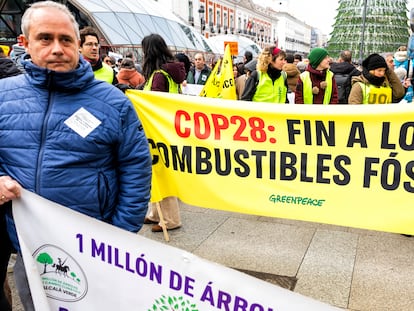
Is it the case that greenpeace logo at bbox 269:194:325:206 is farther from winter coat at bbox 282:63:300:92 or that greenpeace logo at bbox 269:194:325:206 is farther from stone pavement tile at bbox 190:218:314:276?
winter coat at bbox 282:63:300:92

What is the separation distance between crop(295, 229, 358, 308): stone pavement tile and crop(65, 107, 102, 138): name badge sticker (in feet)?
7.11

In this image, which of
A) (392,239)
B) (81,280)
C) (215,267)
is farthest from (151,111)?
(392,239)

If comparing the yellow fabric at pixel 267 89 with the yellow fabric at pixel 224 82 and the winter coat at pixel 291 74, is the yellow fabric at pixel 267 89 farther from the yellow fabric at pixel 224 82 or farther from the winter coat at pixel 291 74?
the winter coat at pixel 291 74

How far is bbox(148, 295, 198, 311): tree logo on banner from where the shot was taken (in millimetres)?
1677

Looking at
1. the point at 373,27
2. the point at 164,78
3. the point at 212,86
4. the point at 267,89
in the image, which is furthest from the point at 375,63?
the point at 373,27

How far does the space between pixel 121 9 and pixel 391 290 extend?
33148mm

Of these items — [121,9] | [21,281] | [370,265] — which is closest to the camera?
[21,281]

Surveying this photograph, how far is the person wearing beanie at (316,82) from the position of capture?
505 centimetres

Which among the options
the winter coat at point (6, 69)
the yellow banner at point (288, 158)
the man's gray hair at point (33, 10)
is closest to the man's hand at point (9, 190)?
the man's gray hair at point (33, 10)

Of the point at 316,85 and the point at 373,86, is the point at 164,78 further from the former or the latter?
the point at 373,86

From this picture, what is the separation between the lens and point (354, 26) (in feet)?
121

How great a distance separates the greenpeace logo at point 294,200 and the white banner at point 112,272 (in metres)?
1.83

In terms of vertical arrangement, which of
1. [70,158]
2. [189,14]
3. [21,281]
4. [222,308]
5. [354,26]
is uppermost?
[189,14]

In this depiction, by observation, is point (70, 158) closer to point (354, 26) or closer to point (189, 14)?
point (354, 26)
